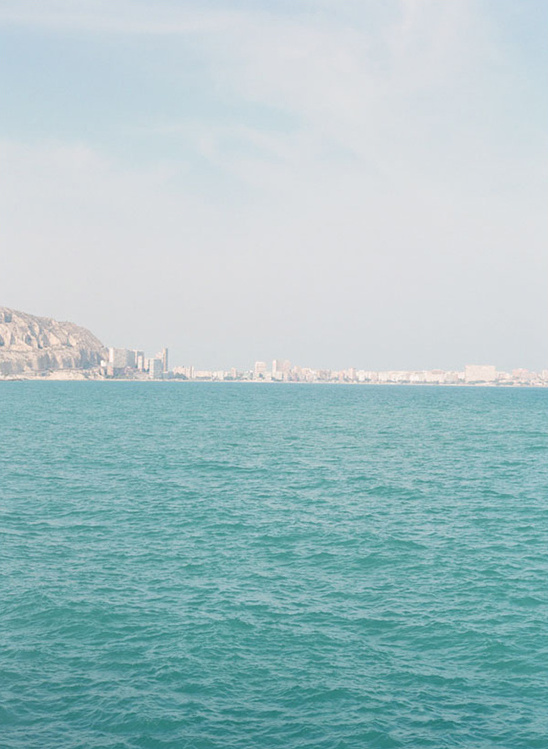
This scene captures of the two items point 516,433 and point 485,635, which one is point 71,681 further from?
point 516,433

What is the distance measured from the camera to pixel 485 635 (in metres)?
29.8

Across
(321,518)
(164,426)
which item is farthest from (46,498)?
(164,426)

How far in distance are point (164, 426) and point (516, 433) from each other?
6845 cm

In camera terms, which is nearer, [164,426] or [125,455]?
[125,455]

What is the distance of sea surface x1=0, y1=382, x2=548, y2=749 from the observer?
22.5 meters

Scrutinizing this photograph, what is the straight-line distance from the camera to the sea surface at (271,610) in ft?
74.0

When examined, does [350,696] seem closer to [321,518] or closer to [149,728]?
[149,728]

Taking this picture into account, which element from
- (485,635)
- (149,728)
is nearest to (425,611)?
(485,635)

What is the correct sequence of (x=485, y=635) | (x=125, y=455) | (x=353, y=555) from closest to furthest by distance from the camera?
(x=485, y=635) → (x=353, y=555) → (x=125, y=455)

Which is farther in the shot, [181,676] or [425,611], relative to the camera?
[425,611]

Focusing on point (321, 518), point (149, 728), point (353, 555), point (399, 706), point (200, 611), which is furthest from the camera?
point (321, 518)

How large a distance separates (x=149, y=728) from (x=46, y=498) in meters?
38.3

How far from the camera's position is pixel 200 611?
105ft

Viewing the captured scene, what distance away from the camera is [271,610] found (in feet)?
106
